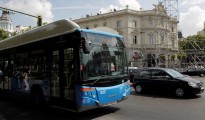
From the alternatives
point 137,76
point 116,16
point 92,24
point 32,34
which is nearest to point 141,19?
point 116,16

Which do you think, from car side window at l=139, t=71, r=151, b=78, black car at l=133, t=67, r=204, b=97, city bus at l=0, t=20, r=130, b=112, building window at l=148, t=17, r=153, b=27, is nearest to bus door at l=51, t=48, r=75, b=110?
city bus at l=0, t=20, r=130, b=112

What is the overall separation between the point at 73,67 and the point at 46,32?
2.45m

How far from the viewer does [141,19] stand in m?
61.1

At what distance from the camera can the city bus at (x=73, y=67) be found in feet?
24.0

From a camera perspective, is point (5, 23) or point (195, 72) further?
point (5, 23)

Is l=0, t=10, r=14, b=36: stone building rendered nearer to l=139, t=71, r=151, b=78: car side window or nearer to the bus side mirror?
l=139, t=71, r=151, b=78: car side window

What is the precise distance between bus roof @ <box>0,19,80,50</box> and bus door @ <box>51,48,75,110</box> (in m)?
0.71

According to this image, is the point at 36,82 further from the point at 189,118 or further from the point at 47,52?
the point at 189,118

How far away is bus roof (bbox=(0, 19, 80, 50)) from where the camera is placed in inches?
313

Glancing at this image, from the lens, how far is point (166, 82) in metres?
12.4

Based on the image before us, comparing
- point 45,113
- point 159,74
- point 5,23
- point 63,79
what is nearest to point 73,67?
point 63,79

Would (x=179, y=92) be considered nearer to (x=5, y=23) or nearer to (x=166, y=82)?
(x=166, y=82)

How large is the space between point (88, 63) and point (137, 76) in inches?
289

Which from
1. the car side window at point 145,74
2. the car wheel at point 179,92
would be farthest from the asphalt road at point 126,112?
the car side window at point 145,74
